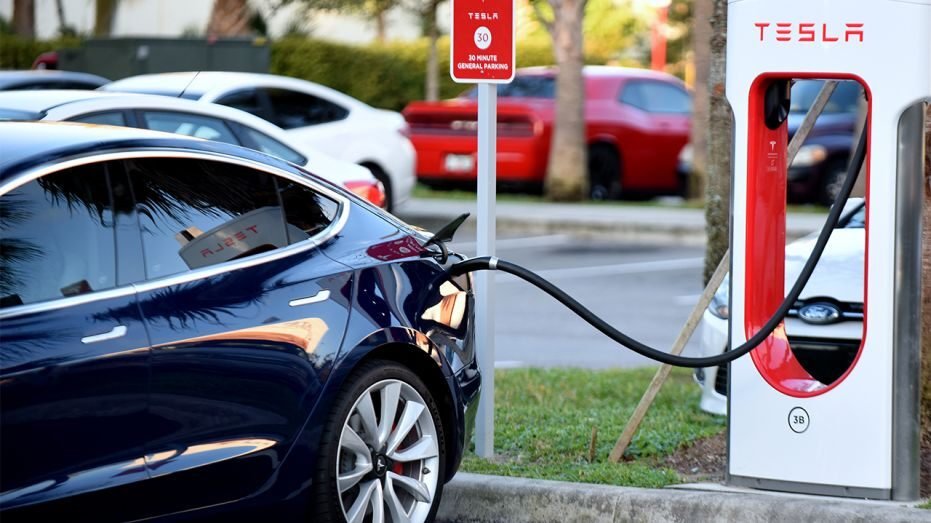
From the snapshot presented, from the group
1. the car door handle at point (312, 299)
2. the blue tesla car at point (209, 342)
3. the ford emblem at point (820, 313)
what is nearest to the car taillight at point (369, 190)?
the ford emblem at point (820, 313)

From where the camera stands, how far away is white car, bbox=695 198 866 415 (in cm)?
672

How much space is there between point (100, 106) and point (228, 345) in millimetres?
4510

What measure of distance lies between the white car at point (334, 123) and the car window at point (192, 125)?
9.29ft

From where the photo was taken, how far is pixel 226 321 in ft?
14.7

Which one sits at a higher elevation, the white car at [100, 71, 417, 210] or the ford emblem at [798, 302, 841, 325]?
the white car at [100, 71, 417, 210]

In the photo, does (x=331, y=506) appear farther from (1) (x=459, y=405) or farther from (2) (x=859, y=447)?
(2) (x=859, y=447)

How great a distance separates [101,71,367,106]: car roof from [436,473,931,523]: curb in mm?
4424

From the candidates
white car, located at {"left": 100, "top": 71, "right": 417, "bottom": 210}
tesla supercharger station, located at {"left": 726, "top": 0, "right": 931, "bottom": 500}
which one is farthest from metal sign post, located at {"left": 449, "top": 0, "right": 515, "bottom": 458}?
white car, located at {"left": 100, "top": 71, "right": 417, "bottom": 210}

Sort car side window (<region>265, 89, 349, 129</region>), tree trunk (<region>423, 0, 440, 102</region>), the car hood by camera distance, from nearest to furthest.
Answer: the car hood < car side window (<region>265, 89, 349, 129</region>) < tree trunk (<region>423, 0, 440, 102</region>)

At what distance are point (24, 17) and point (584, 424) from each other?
22230mm

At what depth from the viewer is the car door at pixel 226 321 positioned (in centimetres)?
432

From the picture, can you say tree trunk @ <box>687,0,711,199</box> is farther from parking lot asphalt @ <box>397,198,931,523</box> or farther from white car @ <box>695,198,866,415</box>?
parking lot asphalt @ <box>397,198,931,523</box>

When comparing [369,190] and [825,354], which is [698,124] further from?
[825,354]

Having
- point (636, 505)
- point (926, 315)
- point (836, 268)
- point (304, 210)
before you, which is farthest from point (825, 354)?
point (304, 210)
